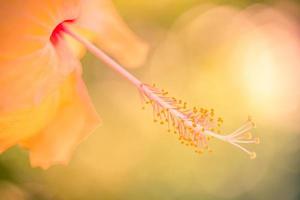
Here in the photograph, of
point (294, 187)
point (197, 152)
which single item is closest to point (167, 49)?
point (197, 152)

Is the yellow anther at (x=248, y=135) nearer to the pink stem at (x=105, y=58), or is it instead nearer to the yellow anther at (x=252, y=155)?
the yellow anther at (x=252, y=155)

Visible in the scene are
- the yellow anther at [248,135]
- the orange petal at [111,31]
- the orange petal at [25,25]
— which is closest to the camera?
the orange petal at [25,25]

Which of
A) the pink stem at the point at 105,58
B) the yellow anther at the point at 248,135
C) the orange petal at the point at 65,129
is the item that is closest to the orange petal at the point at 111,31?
the pink stem at the point at 105,58

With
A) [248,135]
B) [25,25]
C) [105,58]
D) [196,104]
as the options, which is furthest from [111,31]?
[248,135]

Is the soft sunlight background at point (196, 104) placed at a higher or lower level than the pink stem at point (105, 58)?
lower

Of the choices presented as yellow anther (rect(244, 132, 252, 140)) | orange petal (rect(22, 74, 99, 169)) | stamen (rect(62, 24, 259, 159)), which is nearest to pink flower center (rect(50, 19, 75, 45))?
stamen (rect(62, 24, 259, 159))

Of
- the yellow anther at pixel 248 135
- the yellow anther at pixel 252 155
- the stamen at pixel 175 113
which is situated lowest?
the yellow anther at pixel 252 155
